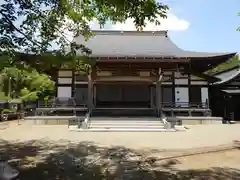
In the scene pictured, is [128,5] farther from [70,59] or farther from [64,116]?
[64,116]

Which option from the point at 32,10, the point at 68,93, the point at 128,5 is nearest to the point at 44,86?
the point at 68,93

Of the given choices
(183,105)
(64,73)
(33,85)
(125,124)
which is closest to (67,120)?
(125,124)

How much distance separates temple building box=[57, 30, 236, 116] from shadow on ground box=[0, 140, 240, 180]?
29.7 ft

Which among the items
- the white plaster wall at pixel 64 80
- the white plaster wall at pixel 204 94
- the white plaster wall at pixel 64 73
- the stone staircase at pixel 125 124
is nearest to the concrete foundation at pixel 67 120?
the stone staircase at pixel 125 124

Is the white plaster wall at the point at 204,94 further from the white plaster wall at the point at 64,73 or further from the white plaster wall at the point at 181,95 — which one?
the white plaster wall at the point at 64,73

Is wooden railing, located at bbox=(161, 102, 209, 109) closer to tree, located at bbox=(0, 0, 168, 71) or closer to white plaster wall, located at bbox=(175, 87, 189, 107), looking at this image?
white plaster wall, located at bbox=(175, 87, 189, 107)

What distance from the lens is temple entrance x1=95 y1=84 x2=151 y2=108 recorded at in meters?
20.3

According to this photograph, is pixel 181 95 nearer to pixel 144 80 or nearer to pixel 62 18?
pixel 144 80

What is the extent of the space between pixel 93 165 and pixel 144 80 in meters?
12.2

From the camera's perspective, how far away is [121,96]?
67.1 ft

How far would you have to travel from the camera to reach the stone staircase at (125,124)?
1400cm

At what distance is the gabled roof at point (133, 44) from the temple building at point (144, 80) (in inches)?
2.7

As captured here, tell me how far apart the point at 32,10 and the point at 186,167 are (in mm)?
4703

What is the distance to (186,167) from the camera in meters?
6.27
